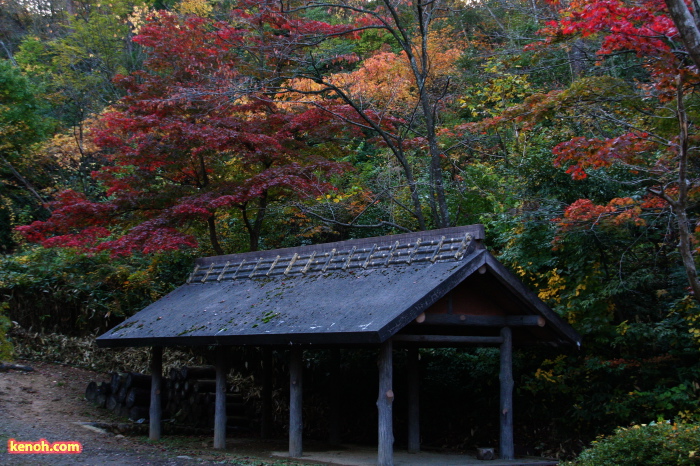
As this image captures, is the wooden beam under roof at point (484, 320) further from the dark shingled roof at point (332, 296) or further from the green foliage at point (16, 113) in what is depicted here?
the green foliage at point (16, 113)

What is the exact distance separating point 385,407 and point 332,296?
6.20 feet

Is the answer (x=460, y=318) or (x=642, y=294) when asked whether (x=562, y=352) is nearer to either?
(x=642, y=294)

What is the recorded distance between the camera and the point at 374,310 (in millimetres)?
8156

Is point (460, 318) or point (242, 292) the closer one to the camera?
point (460, 318)

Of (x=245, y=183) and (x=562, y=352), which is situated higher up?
(x=245, y=183)

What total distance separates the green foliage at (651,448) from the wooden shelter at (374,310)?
185 cm

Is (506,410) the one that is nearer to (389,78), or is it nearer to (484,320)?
(484,320)

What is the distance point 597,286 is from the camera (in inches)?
432

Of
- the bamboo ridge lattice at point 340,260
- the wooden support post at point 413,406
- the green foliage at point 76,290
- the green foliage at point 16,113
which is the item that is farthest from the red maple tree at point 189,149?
the green foliage at point 16,113

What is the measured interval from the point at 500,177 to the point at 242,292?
851 centimetres

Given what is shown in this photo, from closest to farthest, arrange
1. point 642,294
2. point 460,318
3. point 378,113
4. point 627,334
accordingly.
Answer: point 460,318 < point 627,334 < point 642,294 < point 378,113

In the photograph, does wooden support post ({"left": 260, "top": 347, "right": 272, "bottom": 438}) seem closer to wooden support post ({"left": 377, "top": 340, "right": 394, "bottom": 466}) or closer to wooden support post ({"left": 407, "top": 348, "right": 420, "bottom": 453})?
wooden support post ({"left": 407, "top": 348, "right": 420, "bottom": 453})

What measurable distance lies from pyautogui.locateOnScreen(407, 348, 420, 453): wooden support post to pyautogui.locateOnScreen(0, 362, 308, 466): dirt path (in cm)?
262

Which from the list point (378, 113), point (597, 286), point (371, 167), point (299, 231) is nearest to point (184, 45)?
point (378, 113)
